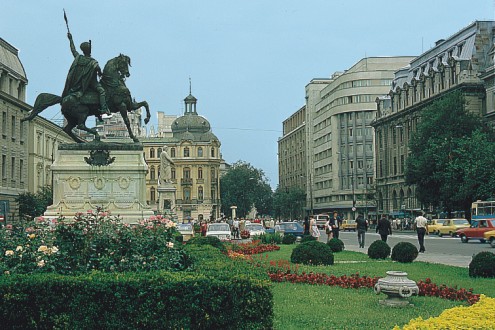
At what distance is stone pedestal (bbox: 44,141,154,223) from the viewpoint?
2700 centimetres

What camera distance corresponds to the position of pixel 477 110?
72.2 metres

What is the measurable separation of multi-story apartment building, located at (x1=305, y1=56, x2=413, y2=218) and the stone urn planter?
90953mm

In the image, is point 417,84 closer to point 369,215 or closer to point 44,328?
point 369,215

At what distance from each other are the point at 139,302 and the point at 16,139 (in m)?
54.8

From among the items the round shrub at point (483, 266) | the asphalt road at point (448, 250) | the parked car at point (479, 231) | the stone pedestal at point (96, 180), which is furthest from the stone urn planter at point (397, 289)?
the parked car at point (479, 231)

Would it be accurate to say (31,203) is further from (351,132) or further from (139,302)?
(351,132)

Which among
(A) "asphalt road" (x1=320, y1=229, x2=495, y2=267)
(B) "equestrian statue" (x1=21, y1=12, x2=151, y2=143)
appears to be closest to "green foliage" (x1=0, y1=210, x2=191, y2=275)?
(B) "equestrian statue" (x1=21, y1=12, x2=151, y2=143)

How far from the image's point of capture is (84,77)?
26766 mm

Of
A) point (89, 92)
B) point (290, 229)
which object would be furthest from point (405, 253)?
point (290, 229)

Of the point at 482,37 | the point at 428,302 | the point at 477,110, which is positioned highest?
the point at 482,37

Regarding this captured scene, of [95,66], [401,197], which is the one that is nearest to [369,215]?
[401,197]

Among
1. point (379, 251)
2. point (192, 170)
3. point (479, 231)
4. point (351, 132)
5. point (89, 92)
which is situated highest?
point (351, 132)

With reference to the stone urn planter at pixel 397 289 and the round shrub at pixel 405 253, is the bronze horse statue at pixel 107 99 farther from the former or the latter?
the stone urn planter at pixel 397 289

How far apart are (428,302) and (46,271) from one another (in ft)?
22.2
